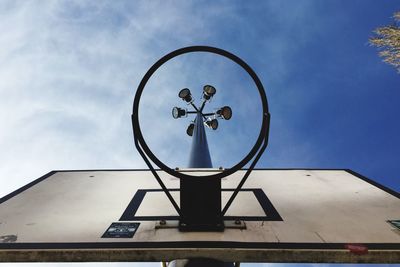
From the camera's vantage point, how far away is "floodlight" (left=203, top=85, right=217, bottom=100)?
7.25 meters

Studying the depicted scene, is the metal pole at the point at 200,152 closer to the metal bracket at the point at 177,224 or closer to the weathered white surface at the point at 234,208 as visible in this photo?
the weathered white surface at the point at 234,208

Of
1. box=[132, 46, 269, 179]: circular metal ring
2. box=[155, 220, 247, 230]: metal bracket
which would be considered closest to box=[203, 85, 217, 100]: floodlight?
box=[132, 46, 269, 179]: circular metal ring

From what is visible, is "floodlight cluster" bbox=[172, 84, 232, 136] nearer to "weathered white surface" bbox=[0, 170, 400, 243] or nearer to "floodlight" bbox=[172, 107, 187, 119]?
"floodlight" bbox=[172, 107, 187, 119]

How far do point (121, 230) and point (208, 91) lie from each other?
5.17 metres

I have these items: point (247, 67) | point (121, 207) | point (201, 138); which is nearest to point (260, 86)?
point (247, 67)

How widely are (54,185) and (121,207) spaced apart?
1047 mm

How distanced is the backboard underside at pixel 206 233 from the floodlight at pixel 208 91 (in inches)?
150

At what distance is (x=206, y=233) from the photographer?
238cm

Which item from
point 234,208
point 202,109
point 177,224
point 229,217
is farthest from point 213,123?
point 177,224

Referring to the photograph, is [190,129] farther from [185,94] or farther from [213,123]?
[185,94]

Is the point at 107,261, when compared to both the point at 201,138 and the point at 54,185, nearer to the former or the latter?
the point at 54,185

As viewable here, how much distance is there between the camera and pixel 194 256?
2.20 metres

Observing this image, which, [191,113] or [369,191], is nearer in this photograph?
[369,191]

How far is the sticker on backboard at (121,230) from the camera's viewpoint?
2371mm
